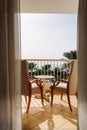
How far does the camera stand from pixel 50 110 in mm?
3697

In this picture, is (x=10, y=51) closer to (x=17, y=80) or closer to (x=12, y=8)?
(x=17, y=80)

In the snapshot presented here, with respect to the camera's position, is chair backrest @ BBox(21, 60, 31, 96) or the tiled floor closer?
the tiled floor

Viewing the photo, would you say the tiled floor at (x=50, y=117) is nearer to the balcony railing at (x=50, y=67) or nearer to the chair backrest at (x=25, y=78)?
the chair backrest at (x=25, y=78)

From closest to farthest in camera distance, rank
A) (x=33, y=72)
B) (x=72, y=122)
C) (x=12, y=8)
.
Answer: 1. (x=12, y=8)
2. (x=72, y=122)
3. (x=33, y=72)

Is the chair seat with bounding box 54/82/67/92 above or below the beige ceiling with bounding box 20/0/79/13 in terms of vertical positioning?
below

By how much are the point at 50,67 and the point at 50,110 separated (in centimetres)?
190

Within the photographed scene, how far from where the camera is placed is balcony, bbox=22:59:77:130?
2.93 m

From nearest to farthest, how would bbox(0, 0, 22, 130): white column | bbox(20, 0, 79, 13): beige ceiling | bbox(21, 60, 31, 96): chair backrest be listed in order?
bbox(0, 0, 22, 130): white column, bbox(20, 0, 79, 13): beige ceiling, bbox(21, 60, 31, 96): chair backrest

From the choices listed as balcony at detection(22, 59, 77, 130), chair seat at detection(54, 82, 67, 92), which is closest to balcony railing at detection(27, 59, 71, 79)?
balcony at detection(22, 59, 77, 130)

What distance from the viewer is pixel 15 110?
7.58ft
